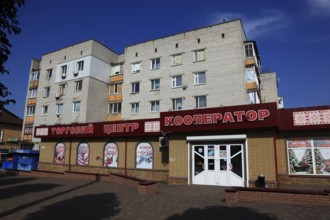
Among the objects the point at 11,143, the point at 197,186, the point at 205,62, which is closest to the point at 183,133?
the point at 197,186

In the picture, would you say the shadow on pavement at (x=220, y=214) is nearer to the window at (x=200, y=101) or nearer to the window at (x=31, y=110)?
the window at (x=200, y=101)

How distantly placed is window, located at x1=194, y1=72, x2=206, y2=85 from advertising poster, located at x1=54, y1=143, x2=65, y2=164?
50.9 feet

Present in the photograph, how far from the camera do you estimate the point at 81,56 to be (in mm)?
37656

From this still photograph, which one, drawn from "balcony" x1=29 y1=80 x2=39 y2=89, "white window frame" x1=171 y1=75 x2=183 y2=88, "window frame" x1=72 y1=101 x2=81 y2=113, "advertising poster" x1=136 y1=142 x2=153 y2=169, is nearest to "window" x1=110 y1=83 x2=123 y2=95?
"window frame" x1=72 y1=101 x2=81 y2=113

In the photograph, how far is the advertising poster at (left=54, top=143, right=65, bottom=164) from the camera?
2392cm

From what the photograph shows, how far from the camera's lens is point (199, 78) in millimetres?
30781

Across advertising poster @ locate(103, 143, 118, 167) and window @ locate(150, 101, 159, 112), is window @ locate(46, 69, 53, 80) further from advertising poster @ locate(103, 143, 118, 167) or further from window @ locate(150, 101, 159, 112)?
advertising poster @ locate(103, 143, 118, 167)

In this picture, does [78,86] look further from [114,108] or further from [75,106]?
[114,108]

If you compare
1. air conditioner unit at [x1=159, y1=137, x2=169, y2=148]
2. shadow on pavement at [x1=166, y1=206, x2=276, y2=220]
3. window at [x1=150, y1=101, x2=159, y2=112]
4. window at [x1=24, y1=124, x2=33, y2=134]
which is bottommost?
shadow on pavement at [x1=166, y1=206, x2=276, y2=220]

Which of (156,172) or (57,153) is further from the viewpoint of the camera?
(57,153)

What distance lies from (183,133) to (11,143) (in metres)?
40.0

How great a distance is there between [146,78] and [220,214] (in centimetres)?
2723

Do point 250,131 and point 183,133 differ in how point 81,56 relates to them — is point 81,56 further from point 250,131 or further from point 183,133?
point 250,131

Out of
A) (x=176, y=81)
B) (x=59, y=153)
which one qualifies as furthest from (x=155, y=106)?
(x=59, y=153)
